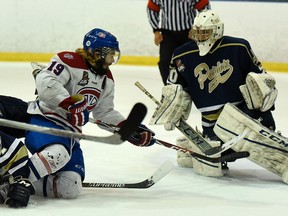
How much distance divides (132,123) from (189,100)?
3.82 feet

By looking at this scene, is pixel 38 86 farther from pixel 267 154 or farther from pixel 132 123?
pixel 267 154

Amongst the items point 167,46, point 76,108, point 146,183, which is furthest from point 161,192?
point 167,46

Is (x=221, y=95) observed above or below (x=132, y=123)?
below

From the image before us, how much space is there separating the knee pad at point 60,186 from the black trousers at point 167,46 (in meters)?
2.59

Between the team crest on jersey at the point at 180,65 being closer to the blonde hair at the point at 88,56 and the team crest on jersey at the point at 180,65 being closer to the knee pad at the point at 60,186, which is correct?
the blonde hair at the point at 88,56

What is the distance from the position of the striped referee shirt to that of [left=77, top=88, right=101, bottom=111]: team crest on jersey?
2.59 m

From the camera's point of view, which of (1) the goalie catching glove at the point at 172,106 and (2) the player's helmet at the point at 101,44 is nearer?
(2) the player's helmet at the point at 101,44

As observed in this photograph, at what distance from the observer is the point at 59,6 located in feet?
26.2

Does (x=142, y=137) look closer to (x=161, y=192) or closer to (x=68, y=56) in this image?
(x=161, y=192)

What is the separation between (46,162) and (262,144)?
107cm

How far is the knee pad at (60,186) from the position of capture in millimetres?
2936

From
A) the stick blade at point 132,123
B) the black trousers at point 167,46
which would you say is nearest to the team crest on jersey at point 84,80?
the stick blade at point 132,123

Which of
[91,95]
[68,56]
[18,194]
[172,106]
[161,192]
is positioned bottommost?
[161,192]

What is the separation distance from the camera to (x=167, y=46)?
5551mm
